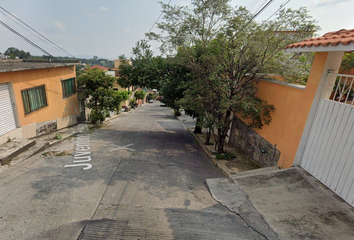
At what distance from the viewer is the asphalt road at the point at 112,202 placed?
3377mm

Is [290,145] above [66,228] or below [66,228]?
above

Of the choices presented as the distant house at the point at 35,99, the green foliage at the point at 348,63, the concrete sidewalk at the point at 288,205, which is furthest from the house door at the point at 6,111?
the green foliage at the point at 348,63

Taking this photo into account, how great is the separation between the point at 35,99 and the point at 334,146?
11.7m

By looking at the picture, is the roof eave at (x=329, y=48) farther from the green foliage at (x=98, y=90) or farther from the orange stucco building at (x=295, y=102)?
the green foliage at (x=98, y=90)

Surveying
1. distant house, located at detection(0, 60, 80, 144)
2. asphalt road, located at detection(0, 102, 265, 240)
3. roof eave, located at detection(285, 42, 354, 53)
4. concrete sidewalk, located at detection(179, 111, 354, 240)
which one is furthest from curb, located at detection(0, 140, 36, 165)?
roof eave, located at detection(285, 42, 354, 53)

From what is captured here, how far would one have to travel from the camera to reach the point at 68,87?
511 inches

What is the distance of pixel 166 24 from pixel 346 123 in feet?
34.3

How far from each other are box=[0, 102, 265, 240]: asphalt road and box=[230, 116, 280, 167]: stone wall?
186 centimetres

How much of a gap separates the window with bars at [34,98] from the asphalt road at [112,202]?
335 centimetres

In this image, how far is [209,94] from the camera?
785cm

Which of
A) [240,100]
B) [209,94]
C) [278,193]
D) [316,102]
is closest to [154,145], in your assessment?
[209,94]

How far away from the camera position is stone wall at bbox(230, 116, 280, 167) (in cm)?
660

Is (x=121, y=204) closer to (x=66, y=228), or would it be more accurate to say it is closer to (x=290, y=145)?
(x=66, y=228)

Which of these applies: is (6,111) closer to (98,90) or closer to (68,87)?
(68,87)
